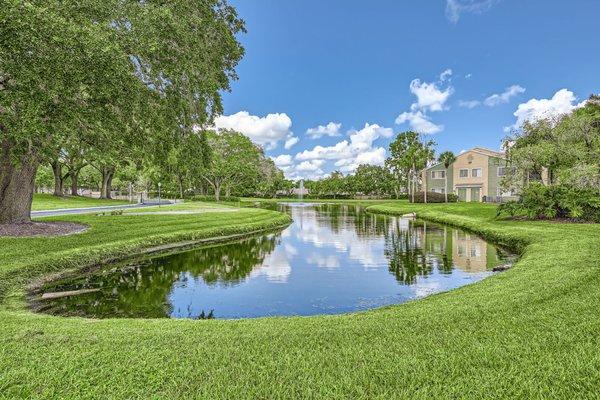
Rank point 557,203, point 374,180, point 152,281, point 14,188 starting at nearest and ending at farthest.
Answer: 1. point 152,281
2. point 14,188
3. point 557,203
4. point 374,180

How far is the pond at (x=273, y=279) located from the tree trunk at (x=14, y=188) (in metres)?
6.71

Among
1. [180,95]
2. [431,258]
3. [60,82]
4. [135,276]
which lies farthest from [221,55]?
[431,258]

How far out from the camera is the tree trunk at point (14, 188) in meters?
15.9

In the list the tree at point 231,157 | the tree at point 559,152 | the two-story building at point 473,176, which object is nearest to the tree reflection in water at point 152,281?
the tree at point 559,152

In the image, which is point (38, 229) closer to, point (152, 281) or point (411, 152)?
point (152, 281)

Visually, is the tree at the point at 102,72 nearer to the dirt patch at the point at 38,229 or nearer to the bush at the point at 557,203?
the dirt patch at the point at 38,229

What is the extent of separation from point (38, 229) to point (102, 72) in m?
9.76

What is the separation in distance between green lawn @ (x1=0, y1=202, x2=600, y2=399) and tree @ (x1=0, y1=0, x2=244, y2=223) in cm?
Result: 584

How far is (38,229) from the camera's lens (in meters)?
15.8

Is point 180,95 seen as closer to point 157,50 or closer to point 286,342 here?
point 157,50

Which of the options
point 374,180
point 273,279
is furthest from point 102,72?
point 374,180

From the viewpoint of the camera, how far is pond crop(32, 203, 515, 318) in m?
9.27

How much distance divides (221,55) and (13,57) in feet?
27.5

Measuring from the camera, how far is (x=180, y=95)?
13547 mm
